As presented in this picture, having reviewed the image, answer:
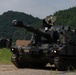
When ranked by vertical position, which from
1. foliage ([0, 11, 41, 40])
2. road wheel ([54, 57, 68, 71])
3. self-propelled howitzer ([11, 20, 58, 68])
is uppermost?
foliage ([0, 11, 41, 40])

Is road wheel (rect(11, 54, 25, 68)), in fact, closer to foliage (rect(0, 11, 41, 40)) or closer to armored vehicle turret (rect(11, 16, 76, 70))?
armored vehicle turret (rect(11, 16, 76, 70))

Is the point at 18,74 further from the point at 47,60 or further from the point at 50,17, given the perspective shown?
the point at 50,17

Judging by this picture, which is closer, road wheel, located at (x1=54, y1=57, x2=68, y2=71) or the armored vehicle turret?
road wheel, located at (x1=54, y1=57, x2=68, y2=71)

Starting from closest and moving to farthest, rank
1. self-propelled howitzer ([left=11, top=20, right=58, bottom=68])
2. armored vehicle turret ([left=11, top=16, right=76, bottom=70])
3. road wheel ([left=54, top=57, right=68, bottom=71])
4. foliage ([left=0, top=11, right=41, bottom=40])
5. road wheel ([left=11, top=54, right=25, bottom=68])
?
road wheel ([left=54, top=57, right=68, bottom=71]) < armored vehicle turret ([left=11, top=16, right=76, bottom=70]) < self-propelled howitzer ([left=11, top=20, right=58, bottom=68]) < road wheel ([left=11, top=54, right=25, bottom=68]) < foliage ([left=0, top=11, right=41, bottom=40])

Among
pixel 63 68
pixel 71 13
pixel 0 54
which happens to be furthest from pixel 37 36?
pixel 71 13

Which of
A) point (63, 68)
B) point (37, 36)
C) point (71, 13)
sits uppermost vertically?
point (71, 13)

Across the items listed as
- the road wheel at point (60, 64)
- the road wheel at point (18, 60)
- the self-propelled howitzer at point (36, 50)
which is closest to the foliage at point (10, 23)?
the road wheel at point (18, 60)

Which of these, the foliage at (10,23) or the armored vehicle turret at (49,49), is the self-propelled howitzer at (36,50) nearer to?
the armored vehicle turret at (49,49)

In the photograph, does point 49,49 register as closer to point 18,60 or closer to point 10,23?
point 18,60

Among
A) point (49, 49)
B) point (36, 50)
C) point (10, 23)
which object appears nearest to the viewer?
point (49, 49)

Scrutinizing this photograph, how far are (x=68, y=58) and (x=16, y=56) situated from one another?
295cm

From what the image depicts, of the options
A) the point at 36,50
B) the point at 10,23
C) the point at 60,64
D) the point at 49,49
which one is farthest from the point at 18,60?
the point at 10,23

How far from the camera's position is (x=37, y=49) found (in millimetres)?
20312

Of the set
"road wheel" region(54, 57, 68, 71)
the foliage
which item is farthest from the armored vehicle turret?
the foliage
